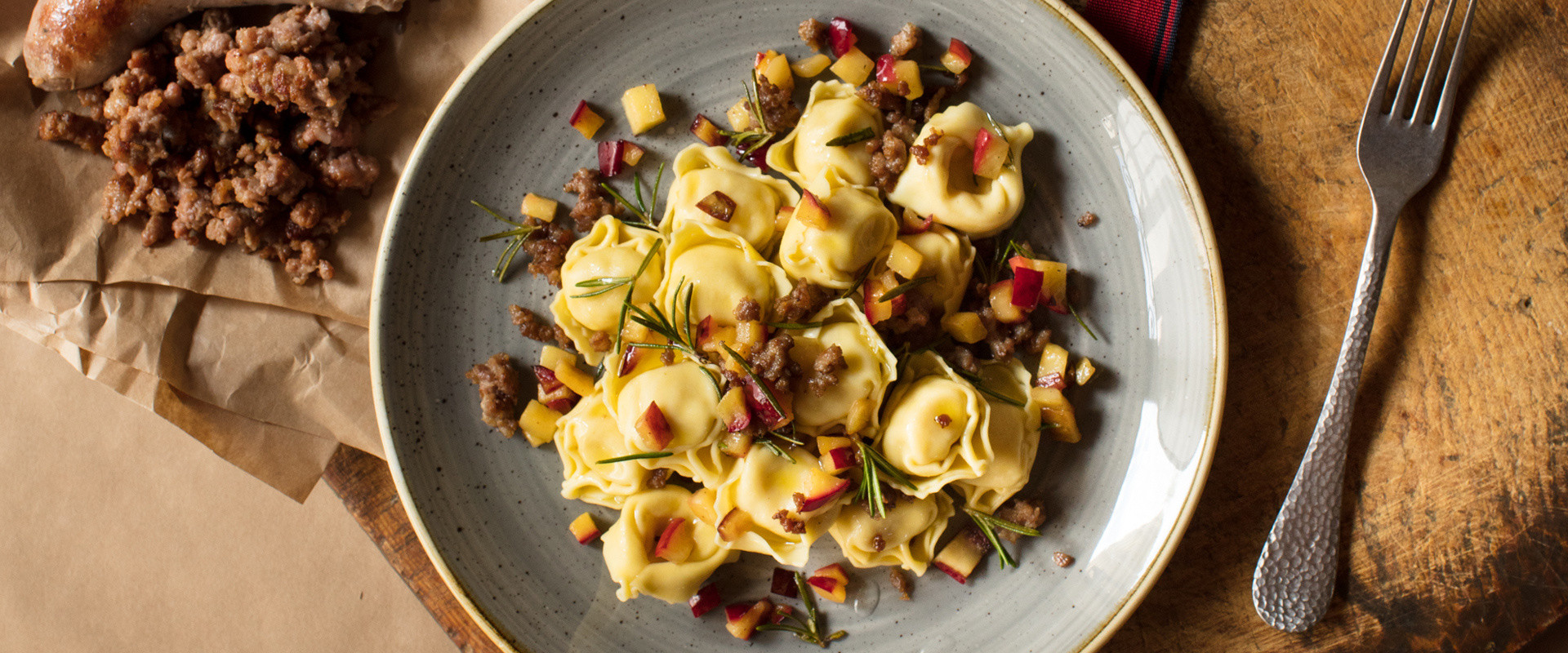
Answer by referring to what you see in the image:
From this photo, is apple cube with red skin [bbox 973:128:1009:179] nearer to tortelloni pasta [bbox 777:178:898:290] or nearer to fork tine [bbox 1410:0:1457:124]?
tortelloni pasta [bbox 777:178:898:290]

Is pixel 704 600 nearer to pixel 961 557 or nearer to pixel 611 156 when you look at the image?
pixel 961 557

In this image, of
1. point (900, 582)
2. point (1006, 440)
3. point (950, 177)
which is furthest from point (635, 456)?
point (950, 177)

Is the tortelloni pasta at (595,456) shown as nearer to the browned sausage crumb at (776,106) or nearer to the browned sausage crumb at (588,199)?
the browned sausage crumb at (588,199)

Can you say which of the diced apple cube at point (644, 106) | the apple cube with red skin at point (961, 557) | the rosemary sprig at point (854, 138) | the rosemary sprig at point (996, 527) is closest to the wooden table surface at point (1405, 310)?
the rosemary sprig at point (996, 527)

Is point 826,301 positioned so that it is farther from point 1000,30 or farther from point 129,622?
point 129,622

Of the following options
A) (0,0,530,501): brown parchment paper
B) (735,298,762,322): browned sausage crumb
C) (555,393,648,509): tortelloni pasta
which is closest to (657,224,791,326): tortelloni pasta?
(735,298,762,322): browned sausage crumb
